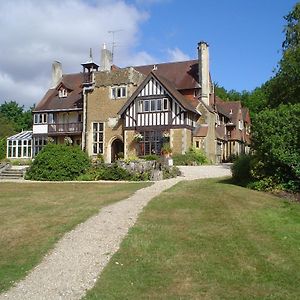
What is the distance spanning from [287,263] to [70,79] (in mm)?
40962

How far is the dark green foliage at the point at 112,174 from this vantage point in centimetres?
2141

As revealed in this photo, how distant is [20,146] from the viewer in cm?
4478

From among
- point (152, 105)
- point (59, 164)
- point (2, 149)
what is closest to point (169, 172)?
point (59, 164)

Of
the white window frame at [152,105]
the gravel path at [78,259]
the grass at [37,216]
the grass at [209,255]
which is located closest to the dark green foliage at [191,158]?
the white window frame at [152,105]

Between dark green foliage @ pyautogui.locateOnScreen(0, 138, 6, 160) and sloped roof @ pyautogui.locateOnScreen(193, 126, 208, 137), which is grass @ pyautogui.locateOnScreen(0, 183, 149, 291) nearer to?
sloped roof @ pyautogui.locateOnScreen(193, 126, 208, 137)

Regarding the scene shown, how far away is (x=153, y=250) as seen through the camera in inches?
315

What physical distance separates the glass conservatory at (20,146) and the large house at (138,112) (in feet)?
4.33

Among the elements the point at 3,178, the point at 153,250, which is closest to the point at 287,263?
the point at 153,250

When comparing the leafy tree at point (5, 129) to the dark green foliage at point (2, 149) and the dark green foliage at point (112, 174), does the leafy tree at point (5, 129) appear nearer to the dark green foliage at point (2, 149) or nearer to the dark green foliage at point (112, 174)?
the dark green foliage at point (2, 149)

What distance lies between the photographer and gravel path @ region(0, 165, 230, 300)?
20.4ft

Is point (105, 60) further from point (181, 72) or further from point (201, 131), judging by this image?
point (201, 131)

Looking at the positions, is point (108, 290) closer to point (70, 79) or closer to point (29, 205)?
point (29, 205)

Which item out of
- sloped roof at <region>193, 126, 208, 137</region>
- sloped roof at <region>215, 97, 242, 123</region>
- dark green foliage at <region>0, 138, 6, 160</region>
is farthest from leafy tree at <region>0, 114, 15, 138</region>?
sloped roof at <region>193, 126, 208, 137</region>

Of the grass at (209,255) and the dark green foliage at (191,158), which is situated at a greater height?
the dark green foliage at (191,158)
